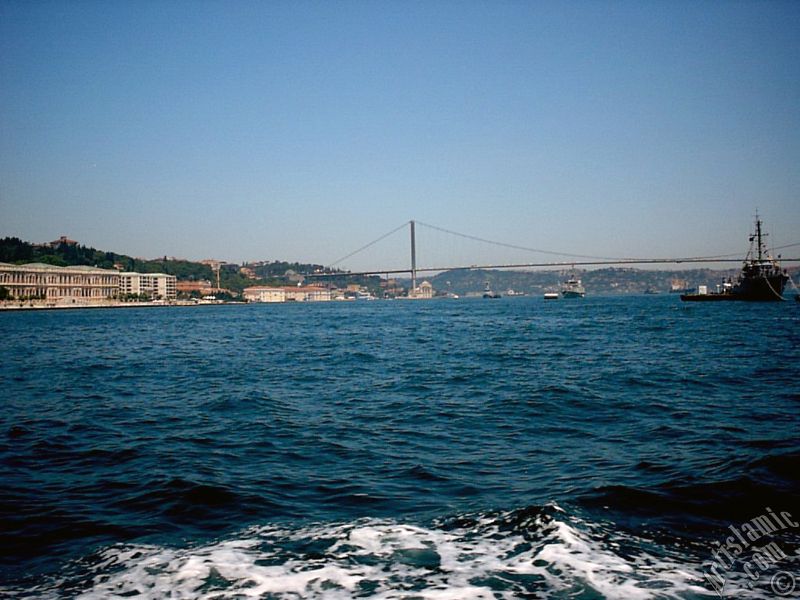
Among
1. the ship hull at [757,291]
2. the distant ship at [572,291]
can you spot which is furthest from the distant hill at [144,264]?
the ship hull at [757,291]

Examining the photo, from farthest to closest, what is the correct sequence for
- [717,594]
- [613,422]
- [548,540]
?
[613,422] < [548,540] < [717,594]

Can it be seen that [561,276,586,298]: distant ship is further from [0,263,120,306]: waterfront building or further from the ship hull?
[0,263,120,306]: waterfront building

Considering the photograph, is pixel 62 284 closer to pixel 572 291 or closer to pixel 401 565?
pixel 572 291

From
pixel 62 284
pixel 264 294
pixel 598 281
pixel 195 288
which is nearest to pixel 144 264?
pixel 195 288

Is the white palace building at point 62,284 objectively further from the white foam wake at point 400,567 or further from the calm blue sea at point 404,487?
the white foam wake at point 400,567

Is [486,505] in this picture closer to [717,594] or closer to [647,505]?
[647,505]

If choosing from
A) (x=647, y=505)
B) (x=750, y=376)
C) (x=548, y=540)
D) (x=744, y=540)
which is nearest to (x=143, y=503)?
(x=548, y=540)

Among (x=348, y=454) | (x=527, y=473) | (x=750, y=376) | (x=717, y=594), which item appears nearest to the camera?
(x=717, y=594)

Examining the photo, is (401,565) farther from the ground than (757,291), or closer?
closer
